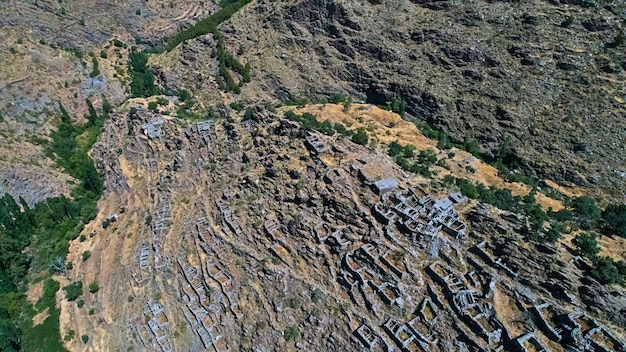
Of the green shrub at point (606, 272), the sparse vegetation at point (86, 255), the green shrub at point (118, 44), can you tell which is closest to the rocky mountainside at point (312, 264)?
the sparse vegetation at point (86, 255)

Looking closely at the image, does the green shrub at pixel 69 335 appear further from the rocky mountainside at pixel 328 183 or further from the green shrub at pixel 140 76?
the green shrub at pixel 140 76

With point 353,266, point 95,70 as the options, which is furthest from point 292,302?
point 95,70

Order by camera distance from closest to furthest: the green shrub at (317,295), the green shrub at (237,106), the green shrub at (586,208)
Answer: the green shrub at (317,295), the green shrub at (586,208), the green shrub at (237,106)

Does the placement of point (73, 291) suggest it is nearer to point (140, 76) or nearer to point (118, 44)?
point (140, 76)

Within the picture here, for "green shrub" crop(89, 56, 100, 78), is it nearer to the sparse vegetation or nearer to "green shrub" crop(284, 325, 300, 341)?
the sparse vegetation

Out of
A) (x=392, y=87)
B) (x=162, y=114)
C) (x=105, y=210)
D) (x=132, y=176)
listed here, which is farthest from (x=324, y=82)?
(x=105, y=210)

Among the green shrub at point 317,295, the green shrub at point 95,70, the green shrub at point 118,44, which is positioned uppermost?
the green shrub at point 118,44

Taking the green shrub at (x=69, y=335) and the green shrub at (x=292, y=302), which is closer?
the green shrub at (x=292, y=302)

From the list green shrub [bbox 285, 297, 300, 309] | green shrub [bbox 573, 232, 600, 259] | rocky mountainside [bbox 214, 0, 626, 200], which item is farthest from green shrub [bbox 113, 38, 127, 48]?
green shrub [bbox 573, 232, 600, 259]
